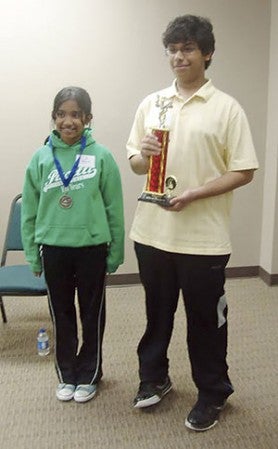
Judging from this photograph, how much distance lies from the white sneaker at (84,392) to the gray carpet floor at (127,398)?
25mm

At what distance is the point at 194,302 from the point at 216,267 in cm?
16

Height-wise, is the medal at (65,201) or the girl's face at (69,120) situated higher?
the girl's face at (69,120)

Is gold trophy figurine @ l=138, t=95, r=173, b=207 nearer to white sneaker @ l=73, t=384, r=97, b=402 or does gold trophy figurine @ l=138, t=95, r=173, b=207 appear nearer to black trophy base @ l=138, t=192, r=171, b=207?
black trophy base @ l=138, t=192, r=171, b=207

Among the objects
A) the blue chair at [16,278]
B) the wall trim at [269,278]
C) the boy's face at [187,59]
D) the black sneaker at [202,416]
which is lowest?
the wall trim at [269,278]

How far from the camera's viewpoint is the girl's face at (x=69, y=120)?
190 centimetres

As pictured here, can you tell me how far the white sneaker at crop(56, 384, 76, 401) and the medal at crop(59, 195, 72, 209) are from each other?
82 centimetres

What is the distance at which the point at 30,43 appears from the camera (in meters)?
3.09

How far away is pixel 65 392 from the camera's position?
213 cm

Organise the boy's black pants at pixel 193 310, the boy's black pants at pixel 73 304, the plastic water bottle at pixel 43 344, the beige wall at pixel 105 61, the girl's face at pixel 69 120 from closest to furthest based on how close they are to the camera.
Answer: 1. the boy's black pants at pixel 193 310
2. the girl's face at pixel 69 120
3. the boy's black pants at pixel 73 304
4. the plastic water bottle at pixel 43 344
5. the beige wall at pixel 105 61

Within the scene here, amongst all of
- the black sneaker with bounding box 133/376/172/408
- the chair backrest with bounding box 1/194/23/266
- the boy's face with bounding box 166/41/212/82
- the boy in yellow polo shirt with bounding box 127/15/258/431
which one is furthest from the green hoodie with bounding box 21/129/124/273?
the chair backrest with bounding box 1/194/23/266

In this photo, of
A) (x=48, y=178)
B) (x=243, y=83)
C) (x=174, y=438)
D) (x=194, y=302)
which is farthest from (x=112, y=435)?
(x=243, y=83)

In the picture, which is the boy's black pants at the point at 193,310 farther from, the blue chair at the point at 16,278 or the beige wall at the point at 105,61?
the beige wall at the point at 105,61

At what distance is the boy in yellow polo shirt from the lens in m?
1.67

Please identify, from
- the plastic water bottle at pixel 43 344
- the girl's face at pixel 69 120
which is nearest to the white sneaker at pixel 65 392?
the plastic water bottle at pixel 43 344
